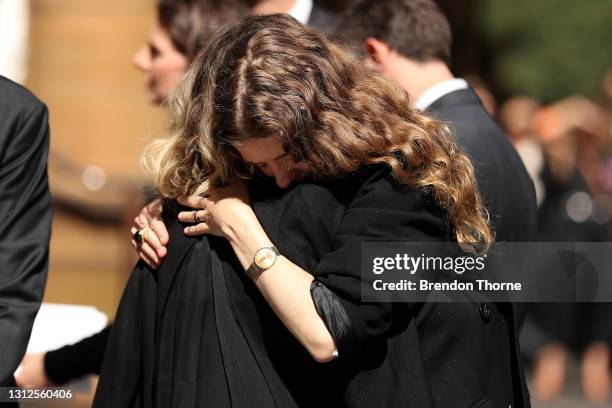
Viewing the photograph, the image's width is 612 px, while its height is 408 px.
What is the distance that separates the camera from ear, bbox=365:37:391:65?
4.14 metres

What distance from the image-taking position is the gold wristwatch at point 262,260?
2795mm

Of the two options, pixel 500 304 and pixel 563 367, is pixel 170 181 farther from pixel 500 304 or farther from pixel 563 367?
pixel 563 367

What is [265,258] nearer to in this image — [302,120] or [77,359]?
[302,120]

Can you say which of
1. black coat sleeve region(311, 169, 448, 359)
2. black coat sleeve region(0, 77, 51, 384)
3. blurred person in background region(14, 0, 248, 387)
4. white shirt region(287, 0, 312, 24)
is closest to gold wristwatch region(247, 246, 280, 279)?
black coat sleeve region(311, 169, 448, 359)

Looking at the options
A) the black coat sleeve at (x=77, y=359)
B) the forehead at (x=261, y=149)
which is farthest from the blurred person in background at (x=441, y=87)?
the black coat sleeve at (x=77, y=359)

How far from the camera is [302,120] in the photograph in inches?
110

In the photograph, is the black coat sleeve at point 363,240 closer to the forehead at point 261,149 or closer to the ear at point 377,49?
the forehead at point 261,149

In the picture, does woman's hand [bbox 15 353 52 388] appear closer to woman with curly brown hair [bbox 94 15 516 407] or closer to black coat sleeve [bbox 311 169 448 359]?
woman with curly brown hair [bbox 94 15 516 407]

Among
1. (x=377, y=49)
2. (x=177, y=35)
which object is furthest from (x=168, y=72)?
(x=377, y=49)

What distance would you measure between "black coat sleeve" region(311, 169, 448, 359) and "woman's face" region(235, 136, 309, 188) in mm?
181

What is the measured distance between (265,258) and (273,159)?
259 mm

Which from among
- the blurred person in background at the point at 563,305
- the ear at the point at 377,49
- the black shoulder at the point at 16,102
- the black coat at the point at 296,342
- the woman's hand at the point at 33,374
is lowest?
the blurred person in background at the point at 563,305

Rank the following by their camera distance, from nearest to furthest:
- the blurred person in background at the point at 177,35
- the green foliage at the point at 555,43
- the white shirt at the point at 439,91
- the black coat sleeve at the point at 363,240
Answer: the black coat sleeve at the point at 363,240, the white shirt at the point at 439,91, the blurred person in background at the point at 177,35, the green foliage at the point at 555,43

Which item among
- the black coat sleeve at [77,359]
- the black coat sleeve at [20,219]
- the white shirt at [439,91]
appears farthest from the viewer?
the white shirt at [439,91]
